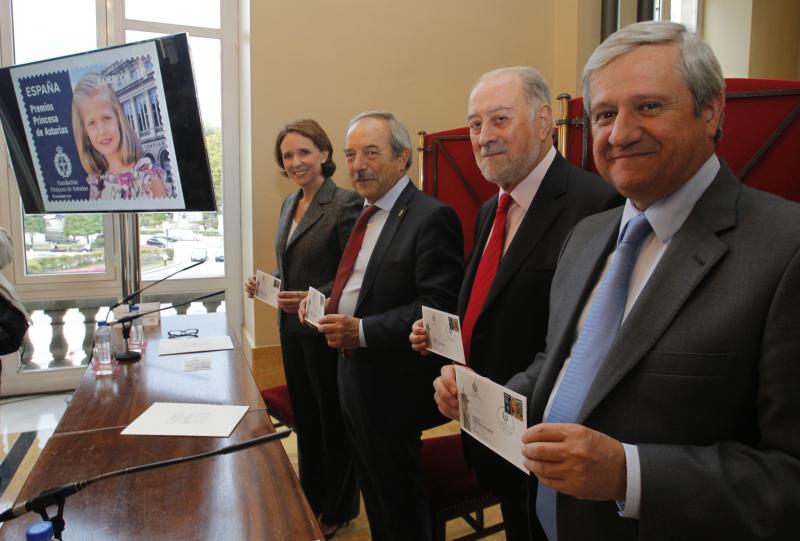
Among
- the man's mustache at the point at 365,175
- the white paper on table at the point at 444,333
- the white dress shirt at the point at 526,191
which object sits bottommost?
the white paper on table at the point at 444,333

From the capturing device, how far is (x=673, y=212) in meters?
0.89

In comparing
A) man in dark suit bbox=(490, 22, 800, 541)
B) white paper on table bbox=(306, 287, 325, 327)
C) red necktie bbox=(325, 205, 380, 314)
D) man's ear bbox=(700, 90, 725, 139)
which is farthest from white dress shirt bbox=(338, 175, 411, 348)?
man's ear bbox=(700, 90, 725, 139)

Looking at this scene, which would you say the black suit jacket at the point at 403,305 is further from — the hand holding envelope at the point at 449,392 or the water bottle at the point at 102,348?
the water bottle at the point at 102,348

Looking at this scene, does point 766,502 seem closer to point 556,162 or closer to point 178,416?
point 556,162

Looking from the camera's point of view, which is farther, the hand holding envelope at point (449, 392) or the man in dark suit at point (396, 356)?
the man in dark suit at point (396, 356)

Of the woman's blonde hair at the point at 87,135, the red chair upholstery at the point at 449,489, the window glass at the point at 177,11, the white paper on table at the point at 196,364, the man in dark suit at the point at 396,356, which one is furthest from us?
the window glass at the point at 177,11

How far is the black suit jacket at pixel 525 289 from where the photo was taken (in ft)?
4.48

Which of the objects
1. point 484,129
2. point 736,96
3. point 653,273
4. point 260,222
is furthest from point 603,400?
point 260,222

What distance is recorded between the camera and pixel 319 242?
229 cm

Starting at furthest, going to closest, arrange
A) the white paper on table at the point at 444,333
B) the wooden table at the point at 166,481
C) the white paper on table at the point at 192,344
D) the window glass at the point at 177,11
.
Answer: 1. the window glass at the point at 177,11
2. the white paper on table at the point at 192,344
3. the white paper on table at the point at 444,333
4. the wooden table at the point at 166,481

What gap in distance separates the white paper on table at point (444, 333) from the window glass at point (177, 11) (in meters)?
3.51

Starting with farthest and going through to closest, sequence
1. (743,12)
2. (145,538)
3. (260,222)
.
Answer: (743,12) < (260,222) < (145,538)

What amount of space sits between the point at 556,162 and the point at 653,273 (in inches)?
27.8

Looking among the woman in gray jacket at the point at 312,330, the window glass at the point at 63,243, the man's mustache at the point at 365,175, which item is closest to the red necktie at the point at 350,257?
the man's mustache at the point at 365,175
